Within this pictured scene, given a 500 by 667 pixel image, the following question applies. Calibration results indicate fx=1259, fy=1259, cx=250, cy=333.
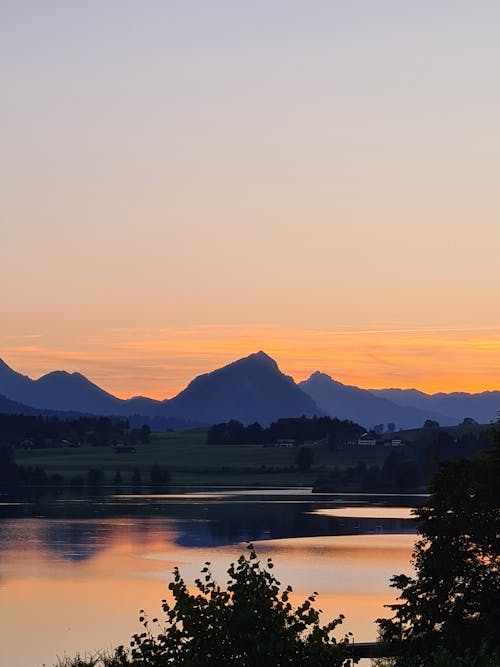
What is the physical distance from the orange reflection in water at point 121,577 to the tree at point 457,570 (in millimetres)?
18190

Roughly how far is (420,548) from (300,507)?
12235 centimetres

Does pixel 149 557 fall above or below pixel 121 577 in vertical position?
above

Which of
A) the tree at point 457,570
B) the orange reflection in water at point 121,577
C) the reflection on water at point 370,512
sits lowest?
the orange reflection in water at point 121,577

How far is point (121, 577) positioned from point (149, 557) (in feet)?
44.1

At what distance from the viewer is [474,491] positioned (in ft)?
140

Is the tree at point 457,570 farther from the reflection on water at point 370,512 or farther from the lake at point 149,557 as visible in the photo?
the reflection on water at point 370,512

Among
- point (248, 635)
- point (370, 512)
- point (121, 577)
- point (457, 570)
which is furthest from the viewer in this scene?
point (370, 512)

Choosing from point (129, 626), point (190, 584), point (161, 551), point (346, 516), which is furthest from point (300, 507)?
point (129, 626)

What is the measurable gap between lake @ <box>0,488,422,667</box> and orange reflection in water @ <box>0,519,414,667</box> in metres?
0.09

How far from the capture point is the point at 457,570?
135ft

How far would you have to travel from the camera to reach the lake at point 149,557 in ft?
209

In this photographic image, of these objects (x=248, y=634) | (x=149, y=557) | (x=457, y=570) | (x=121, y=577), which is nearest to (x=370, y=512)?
(x=149, y=557)

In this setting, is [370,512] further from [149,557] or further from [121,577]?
[121,577]

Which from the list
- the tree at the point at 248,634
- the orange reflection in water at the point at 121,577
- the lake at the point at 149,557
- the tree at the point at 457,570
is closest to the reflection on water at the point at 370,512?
the lake at the point at 149,557
